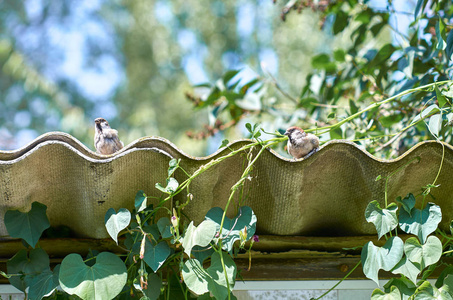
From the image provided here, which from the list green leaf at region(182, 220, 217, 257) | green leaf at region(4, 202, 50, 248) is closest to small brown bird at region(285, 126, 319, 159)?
green leaf at region(182, 220, 217, 257)

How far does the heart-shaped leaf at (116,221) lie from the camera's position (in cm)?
117

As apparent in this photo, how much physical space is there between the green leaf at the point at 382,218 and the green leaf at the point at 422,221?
53 mm

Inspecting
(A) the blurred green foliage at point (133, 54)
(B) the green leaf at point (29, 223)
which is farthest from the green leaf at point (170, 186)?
(A) the blurred green foliage at point (133, 54)

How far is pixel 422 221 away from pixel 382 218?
0.10 m

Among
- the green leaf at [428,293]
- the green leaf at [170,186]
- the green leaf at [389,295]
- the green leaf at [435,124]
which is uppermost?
the green leaf at [435,124]

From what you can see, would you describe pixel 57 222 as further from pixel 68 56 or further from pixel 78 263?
pixel 68 56

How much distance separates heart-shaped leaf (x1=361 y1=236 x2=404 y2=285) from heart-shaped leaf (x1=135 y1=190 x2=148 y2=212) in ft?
1.75

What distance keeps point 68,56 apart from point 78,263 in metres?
15.7

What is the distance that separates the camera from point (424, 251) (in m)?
1.19

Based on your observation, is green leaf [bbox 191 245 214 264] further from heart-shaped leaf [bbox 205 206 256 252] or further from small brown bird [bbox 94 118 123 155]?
small brown bird [bbox 94 118 123 155]

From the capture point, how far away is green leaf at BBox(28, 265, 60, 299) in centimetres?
122

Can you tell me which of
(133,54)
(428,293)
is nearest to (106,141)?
(428,293)

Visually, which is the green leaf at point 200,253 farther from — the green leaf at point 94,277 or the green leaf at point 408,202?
the green leaf at point 408,202

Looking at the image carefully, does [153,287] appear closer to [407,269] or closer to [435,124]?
[407,269]
